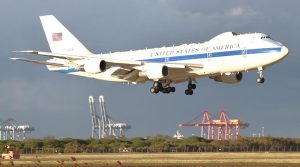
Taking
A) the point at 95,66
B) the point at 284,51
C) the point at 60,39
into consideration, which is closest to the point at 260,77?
the point at 284,51

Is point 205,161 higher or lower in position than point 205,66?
lower

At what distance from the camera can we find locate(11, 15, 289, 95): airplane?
285ft

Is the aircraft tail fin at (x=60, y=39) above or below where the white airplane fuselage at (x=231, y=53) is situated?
above

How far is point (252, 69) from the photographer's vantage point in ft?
290

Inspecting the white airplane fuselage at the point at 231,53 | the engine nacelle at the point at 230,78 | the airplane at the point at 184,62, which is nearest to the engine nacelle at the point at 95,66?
the airplane at the point at 184,62

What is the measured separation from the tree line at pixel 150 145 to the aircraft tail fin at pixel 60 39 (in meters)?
16.8

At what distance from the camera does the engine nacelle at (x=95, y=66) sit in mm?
92812

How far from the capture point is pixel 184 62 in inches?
3629

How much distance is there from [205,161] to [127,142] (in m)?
52.5

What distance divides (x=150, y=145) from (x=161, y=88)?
121 ft

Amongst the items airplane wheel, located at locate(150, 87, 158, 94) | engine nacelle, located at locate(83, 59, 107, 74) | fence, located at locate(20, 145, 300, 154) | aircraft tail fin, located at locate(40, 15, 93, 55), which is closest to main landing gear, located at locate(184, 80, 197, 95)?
airplane wheel, located at locate(150, 87, 158, 94)

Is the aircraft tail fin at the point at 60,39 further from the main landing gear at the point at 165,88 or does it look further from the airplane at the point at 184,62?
the main landing gear at the point at 165,88

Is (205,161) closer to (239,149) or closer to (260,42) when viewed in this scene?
(260,42)

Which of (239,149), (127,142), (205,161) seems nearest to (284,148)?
(239,149)
